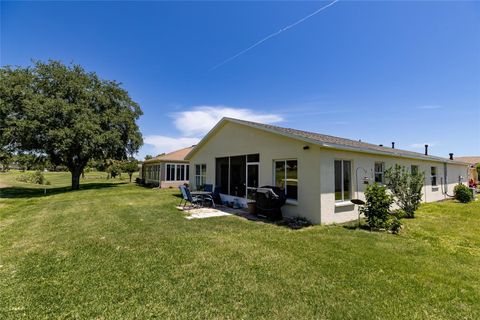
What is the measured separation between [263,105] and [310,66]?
5254 mm

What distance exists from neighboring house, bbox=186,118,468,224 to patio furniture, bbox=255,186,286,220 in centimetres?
44

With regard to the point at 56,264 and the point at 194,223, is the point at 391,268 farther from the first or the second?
the point at 56,264

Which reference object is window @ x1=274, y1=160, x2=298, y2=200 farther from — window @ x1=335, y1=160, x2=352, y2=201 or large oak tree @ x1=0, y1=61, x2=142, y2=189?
large oak tree @ x1=0, y1=61, x2=142, y2=189

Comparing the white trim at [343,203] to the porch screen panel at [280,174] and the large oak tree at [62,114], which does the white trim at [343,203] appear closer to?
the porch screen panel at [280,174]

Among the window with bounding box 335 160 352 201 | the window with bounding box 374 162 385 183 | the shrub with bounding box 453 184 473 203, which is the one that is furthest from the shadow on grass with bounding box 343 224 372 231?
the shrub with bounding box 453 184 473 203

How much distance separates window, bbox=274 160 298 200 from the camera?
9077 millimetres

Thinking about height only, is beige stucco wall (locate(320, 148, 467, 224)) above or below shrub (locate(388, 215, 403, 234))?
above

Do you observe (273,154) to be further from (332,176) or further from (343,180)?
(343,180)

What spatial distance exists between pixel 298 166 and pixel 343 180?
203cm

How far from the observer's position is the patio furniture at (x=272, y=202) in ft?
29.0

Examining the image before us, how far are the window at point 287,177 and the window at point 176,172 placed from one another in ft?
56.6

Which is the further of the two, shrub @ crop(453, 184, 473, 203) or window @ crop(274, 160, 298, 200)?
shrub @ crop(453, 184, 473, 203)

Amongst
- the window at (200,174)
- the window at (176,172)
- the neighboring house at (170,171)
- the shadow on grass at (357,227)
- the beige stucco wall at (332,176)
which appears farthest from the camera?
the window at (176,172)

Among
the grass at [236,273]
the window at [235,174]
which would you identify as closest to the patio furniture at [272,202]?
the grass at [236,273]
